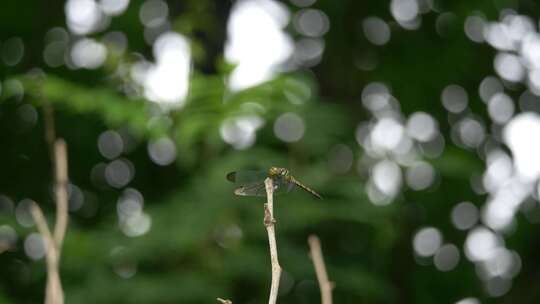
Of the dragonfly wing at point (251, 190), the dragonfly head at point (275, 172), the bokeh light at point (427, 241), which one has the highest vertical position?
the bokeh light at point (427, 241)

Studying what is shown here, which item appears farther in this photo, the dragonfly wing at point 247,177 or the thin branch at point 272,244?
the dragonfly wing at point 247,177

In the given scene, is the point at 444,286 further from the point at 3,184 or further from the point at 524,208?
the point at 3,184

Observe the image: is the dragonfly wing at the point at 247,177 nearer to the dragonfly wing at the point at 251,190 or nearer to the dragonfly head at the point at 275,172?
the dragonfly wing at the point at 251,190

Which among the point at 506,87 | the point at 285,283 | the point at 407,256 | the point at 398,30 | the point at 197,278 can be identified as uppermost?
the point at 398,30

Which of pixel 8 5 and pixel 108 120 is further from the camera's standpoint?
pixel 8 5

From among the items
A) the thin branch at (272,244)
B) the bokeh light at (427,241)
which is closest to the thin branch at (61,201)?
the thin branch at (272,244)

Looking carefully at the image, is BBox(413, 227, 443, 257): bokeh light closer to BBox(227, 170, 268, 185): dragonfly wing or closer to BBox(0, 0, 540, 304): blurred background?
BBox(0, 0, 540, 304): blurred background

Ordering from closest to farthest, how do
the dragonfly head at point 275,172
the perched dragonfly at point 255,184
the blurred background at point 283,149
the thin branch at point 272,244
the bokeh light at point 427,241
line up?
the thin branch at point 272,244 → the dragonfly head at point 275,172 → the perched dragonfly at point 255,184 → the blurred background at point 283,149 → the bokeh light at point 427,241

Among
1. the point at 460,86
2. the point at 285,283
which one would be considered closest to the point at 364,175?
the point at 285,283

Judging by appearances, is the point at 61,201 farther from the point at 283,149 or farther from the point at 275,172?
the point at 283,149
